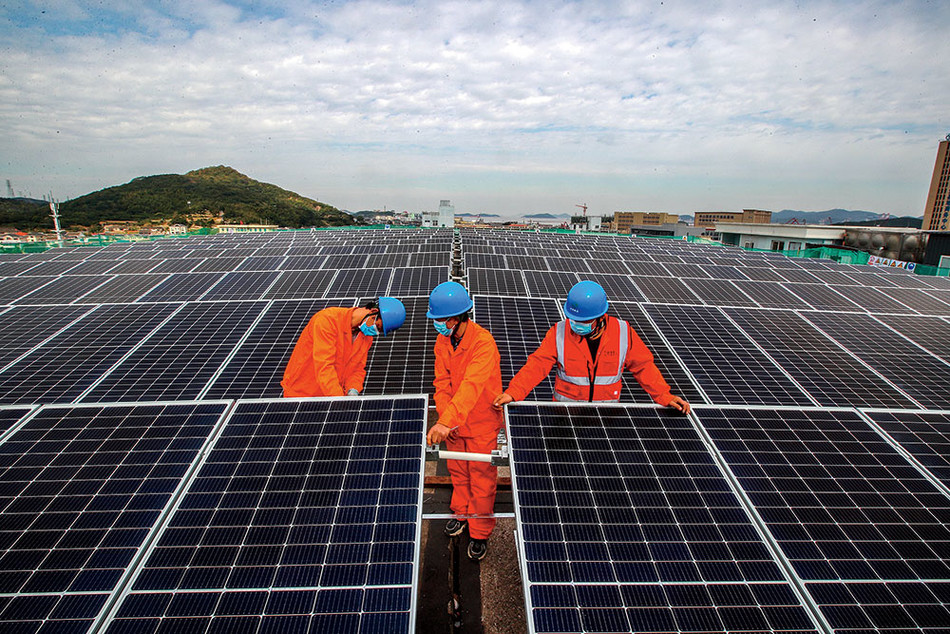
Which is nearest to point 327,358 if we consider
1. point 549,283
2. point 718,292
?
point 549,283

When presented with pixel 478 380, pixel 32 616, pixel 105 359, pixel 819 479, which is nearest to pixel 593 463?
pixel 478 380

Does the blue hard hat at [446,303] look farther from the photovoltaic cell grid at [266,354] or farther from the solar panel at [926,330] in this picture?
the solar panel at [926,330]

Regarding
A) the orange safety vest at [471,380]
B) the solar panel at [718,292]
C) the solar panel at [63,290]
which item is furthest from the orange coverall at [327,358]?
the solar panel at [63,290]

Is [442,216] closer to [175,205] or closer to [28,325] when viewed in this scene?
[28,325]

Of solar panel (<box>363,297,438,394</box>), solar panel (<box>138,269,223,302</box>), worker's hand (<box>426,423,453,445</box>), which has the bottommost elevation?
solar panel (<box>363,297,438,394</box>)

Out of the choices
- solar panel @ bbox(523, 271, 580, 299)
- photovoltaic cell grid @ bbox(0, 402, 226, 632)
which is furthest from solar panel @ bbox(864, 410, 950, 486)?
photovoltaic cell grid @ bbox(0, 402, 226, 632)

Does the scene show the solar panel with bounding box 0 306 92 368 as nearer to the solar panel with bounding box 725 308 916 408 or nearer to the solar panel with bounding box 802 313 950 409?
the solar panel with bounding box 725 308 916 408
